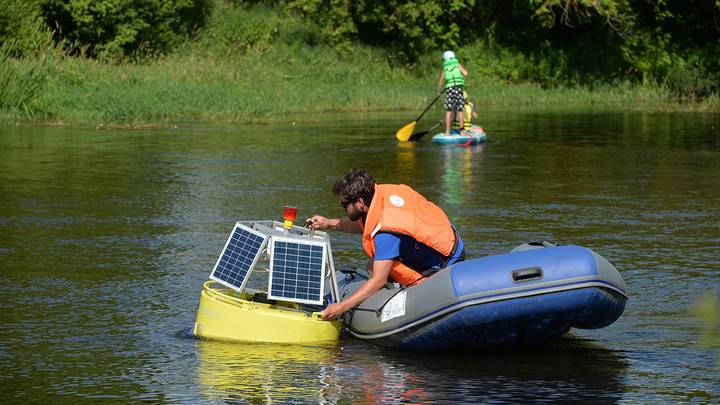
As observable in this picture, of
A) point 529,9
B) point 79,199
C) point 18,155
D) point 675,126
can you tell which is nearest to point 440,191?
point 79,199

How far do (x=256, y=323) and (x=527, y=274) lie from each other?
175 centimetres

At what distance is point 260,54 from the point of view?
34375 mm

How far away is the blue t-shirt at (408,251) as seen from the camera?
8094 mm

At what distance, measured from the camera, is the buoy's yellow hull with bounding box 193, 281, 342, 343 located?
829 centimetres

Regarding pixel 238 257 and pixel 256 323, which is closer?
pixel 256 323

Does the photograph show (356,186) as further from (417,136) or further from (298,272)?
(417,136)

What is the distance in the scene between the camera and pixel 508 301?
301 inches

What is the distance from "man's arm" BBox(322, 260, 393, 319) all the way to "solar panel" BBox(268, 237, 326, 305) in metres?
0.16

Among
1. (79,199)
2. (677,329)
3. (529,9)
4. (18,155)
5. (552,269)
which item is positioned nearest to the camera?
(552,269)

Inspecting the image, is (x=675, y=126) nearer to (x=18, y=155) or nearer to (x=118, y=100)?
(x=118, y=100)

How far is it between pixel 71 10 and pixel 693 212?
75.3ft

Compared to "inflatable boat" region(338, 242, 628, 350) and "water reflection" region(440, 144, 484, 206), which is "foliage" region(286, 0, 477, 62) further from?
"inflatable boat" region(338, 242, 628, 350)

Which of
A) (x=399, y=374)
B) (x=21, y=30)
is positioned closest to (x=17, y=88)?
(x=21, y=30)

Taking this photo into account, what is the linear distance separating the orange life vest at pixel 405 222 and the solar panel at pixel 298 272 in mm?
339
